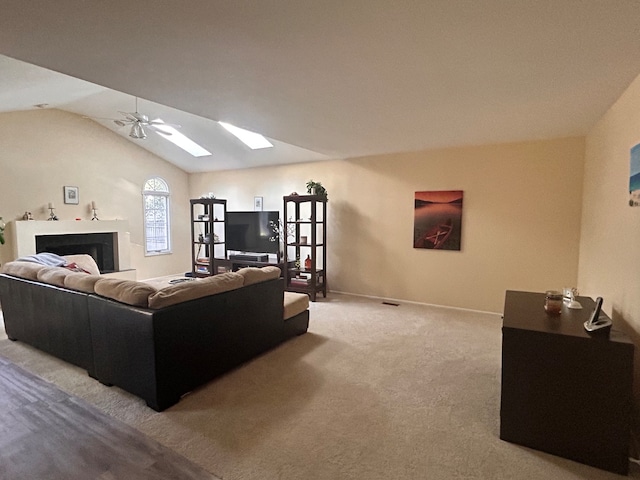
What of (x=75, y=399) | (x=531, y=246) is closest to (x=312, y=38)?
(x=75, y=399)

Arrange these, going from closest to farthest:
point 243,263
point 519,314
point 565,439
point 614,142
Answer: point 565,439 < point 519,314 < point 614,142 < point 243,263

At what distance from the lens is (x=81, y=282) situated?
2816 mm

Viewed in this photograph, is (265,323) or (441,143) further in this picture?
(441,143)

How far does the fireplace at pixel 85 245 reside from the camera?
5.76 metres

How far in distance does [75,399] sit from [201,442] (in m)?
1.21

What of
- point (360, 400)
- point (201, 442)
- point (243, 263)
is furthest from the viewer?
point (243, 263)

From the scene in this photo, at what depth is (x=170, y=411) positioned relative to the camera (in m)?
2.35

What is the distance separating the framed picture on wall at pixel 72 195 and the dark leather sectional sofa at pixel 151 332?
2930 millimetres

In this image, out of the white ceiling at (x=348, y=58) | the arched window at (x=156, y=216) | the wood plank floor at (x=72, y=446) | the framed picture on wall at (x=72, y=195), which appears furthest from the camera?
the arched window at (x=156, y=216)

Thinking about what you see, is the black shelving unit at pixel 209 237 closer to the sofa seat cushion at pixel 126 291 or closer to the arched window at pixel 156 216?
the arched window at pixel 156 216

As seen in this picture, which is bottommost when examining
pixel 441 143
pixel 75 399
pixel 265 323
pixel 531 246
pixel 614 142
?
pixel 75 399

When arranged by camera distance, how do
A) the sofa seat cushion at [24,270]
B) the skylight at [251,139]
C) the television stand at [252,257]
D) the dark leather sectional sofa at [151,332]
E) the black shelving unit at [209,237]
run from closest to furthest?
the dark leather sectional sofa at [151,332]
the sofa seat cushion at [24,270]
the skylight at [251,139]
the television stand at [252,257]
the black shelving unit at [209,237]

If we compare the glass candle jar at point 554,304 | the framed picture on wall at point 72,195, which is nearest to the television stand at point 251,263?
the framed picture on wall at point 72,195

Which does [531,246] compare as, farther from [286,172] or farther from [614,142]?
[286,172]
